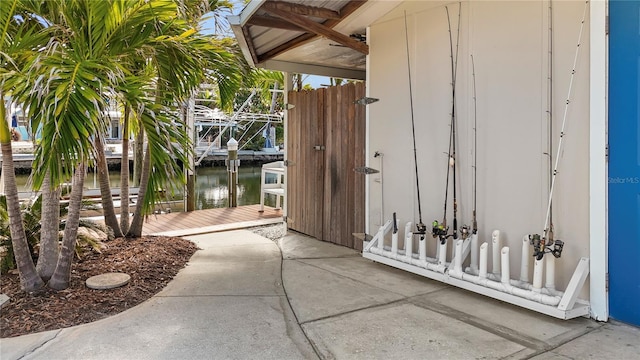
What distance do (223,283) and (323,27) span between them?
7.75 feet

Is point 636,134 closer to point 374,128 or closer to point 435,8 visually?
point 435,8

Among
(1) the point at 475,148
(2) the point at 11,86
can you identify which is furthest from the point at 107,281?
(1) the point at 475,148

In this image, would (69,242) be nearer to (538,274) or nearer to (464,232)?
(464,232)

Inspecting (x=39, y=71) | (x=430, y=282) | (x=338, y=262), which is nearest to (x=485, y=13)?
(x=430, y=282)

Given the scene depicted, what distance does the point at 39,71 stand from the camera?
2.41 metres

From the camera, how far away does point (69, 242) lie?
3027 mm

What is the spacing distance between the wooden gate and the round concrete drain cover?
2269 mm

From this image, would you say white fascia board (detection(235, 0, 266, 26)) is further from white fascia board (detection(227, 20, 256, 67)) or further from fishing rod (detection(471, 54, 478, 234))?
fishing rod (detection(471, 54, 478, 234))

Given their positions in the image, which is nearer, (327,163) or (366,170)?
(366,170)

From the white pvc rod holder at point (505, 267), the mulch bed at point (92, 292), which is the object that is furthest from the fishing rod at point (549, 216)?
the mulch bed at point (92, 292)

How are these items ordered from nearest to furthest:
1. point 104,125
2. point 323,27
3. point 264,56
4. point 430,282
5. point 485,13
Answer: point 104,125
point 485,13
point 430,282
point 323,27
point 264,56

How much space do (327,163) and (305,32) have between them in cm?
149

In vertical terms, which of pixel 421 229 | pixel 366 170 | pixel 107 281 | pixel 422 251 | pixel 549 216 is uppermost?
pixel 366 170

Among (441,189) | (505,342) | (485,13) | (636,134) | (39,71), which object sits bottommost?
(505,342)
